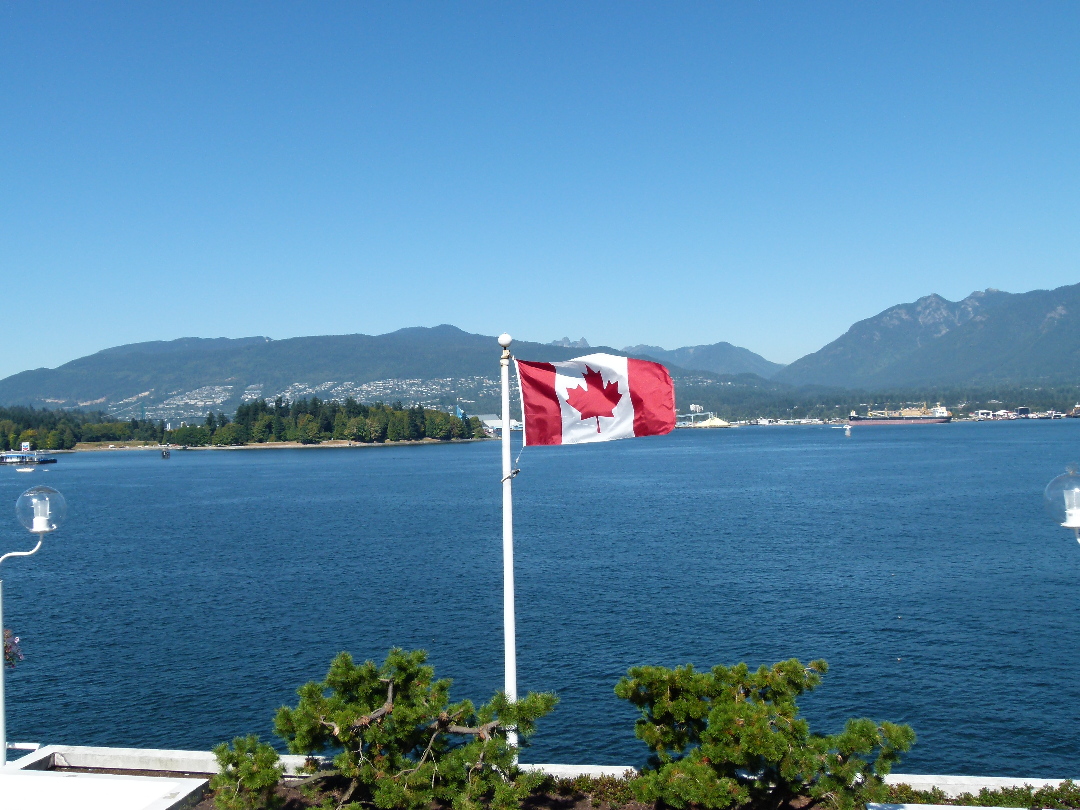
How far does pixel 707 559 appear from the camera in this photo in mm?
47250

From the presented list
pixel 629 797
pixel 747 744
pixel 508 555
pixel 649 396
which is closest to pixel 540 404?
pixel 649 396

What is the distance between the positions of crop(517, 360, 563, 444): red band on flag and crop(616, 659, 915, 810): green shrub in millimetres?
3347

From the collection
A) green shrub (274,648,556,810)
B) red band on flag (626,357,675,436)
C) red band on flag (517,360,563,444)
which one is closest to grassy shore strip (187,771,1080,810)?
green shrub (274,648,556,810)

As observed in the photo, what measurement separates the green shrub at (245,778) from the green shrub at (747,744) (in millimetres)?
4448

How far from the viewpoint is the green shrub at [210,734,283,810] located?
10812 millimetres

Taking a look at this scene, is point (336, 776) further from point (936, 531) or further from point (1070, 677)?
point (936, 531)

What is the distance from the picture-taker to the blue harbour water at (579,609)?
24.7 meters

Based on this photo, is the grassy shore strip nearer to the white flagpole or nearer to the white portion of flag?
the white flagpole

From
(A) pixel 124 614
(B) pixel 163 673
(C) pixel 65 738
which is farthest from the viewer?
(A) pixel 124 614

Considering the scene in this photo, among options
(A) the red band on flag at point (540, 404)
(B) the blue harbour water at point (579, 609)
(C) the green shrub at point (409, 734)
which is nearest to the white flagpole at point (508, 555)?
(A) the red band on flag at point (540, 404)

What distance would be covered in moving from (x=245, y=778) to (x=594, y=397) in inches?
257

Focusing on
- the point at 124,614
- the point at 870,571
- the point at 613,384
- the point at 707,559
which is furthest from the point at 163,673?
the point at 870,571

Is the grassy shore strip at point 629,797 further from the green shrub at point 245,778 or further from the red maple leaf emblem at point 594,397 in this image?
the red maple leaf emblem at point 594,397

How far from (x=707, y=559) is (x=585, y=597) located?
37.2 feet
